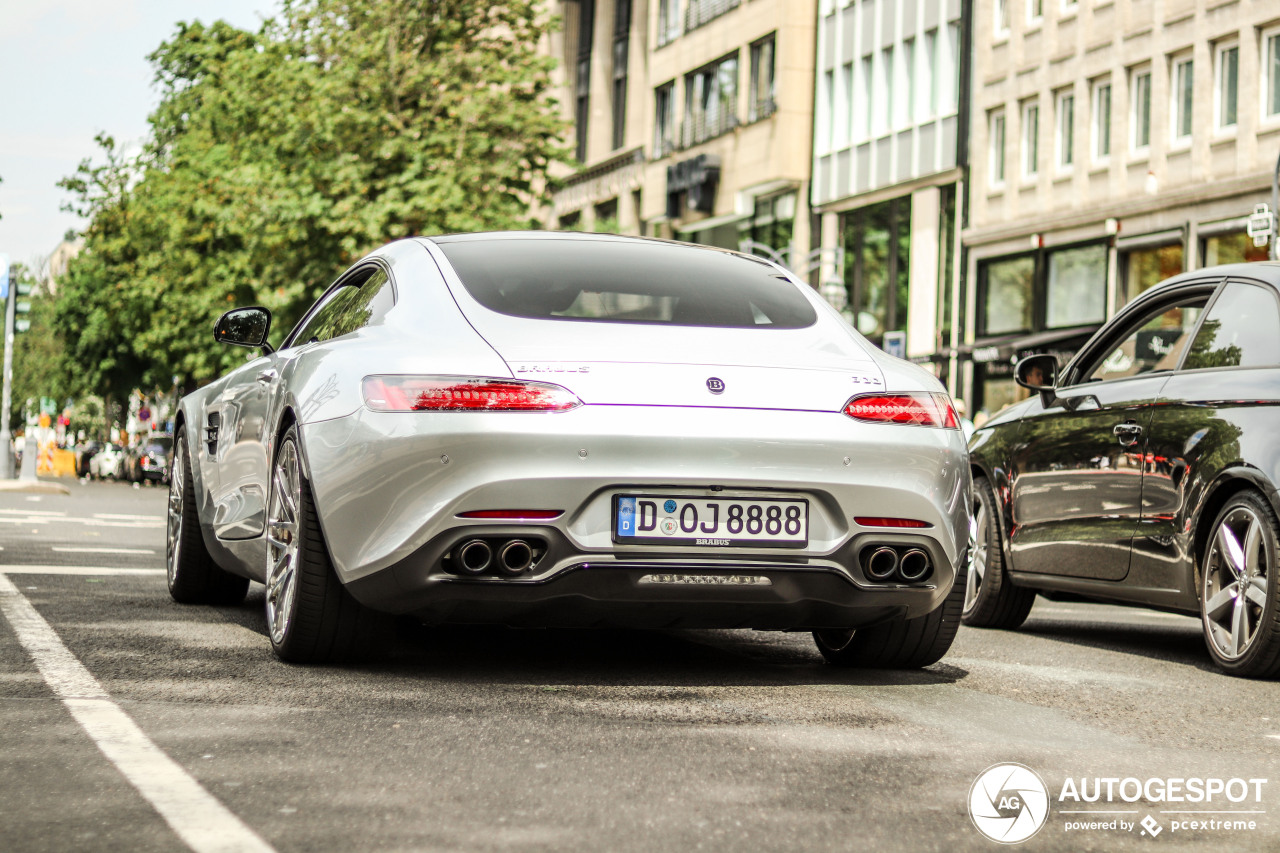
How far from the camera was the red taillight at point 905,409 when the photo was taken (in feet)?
19.6

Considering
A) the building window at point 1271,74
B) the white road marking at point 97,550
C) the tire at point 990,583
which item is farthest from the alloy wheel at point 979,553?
the building window at point 1271,74

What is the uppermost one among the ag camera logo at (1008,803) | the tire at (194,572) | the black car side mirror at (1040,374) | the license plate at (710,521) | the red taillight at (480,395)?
the black car side mirror at (1040,374)

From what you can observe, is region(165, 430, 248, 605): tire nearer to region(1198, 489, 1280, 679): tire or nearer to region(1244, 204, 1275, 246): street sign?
region(1198, 489, 1280, 679): tire

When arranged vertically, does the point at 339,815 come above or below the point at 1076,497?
below

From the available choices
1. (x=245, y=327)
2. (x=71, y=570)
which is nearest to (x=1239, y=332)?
(x=245, y=327)

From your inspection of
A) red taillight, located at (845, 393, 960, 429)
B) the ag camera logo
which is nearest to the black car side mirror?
red taillight, located at (845, 393, 960, 429)

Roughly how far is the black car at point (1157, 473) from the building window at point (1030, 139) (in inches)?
1157

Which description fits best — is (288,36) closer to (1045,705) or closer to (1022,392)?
(1022,392)

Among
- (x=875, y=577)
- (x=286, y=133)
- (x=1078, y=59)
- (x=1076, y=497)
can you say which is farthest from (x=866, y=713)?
(x=1078, y=59)

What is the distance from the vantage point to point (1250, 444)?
23.6 ft

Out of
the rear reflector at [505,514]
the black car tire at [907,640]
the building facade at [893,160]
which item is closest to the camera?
the rear reflector at [505,514]

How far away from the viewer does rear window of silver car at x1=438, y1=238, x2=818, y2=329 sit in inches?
248

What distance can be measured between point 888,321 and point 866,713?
37.2 m

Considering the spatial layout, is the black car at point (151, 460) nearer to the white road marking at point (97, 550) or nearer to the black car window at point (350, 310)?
the white road marking at point (97, 550)
